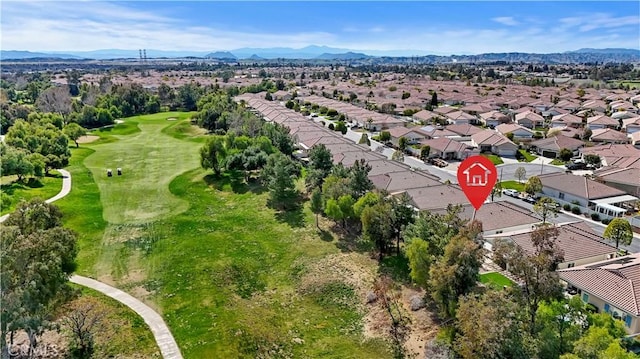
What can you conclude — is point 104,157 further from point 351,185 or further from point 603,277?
point 603,277

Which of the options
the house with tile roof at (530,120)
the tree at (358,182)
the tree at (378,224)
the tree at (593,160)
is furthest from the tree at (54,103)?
the tree at (593,160)

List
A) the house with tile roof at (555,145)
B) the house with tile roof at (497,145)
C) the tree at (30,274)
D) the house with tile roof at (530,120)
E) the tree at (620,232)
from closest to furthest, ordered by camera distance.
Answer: the tree at (30,274) < the tree at (620,232) < the house with tile roof at (555,145) < the house with tile roof at (497,145) < the house with tile roof at (530,120)

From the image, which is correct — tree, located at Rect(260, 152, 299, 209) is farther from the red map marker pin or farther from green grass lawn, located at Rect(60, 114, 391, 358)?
the red map marker pin

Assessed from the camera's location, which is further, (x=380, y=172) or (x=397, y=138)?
(x=397, y=138)

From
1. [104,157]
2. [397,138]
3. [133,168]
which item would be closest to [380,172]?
[397,138]

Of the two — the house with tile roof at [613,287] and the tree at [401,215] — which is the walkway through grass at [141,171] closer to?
the tree at [401,215]

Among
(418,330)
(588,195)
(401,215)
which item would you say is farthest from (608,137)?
(418,330)

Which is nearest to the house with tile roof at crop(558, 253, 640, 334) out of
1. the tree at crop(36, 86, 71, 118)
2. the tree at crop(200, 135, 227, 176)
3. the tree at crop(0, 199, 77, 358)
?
the tree at crop(0, 199, 77, 358)
